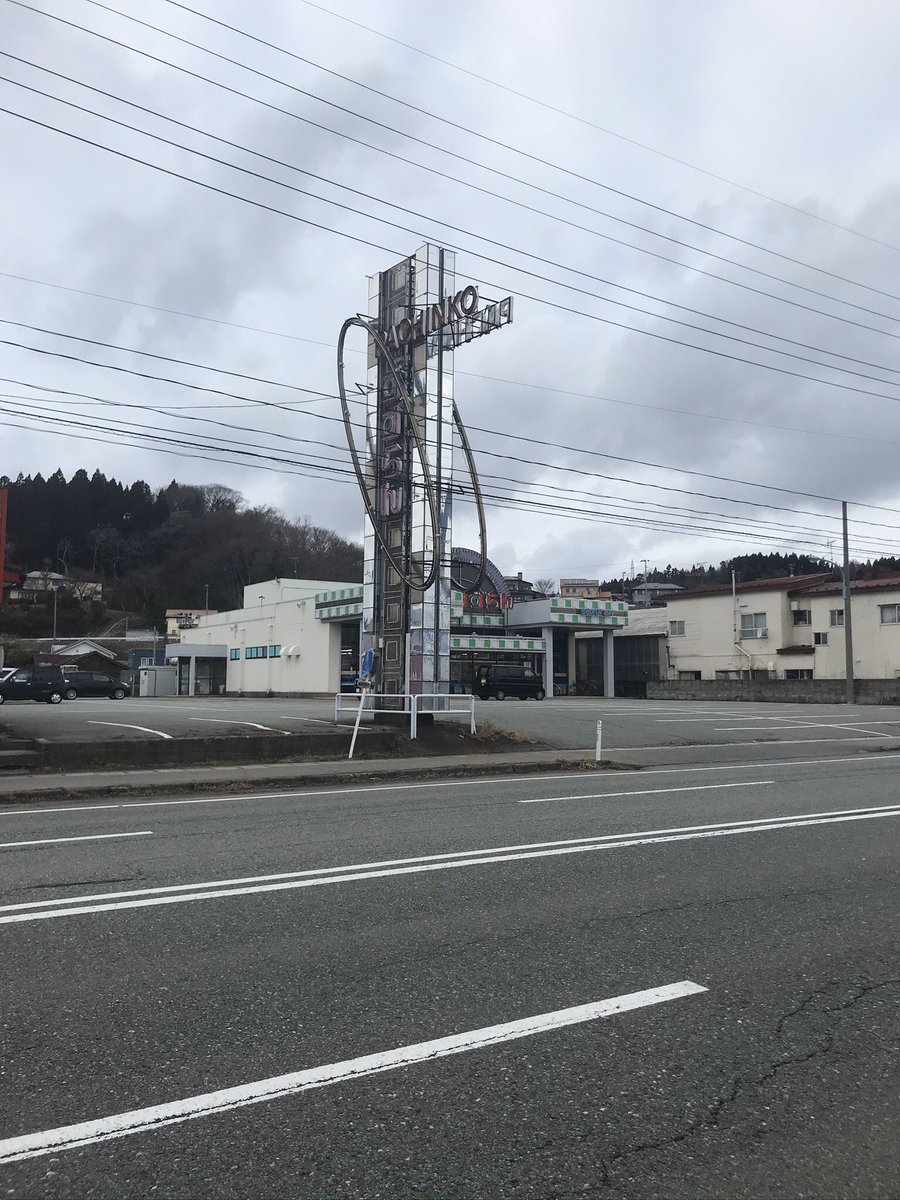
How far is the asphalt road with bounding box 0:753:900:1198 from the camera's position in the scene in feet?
10.4

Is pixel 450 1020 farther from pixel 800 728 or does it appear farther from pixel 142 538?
pixel 142 538

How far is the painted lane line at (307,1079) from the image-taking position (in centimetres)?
324

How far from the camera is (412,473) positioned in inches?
885

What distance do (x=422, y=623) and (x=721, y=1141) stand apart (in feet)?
62.5

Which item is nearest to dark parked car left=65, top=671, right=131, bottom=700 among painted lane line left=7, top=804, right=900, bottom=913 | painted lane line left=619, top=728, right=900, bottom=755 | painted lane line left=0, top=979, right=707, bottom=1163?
painted lane line left=619, top=728, right=900, bottom=755

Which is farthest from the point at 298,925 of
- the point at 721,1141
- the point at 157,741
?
the point at 157,741

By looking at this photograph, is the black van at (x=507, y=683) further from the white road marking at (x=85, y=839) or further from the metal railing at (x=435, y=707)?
the white road marking at (x=85, y=839)

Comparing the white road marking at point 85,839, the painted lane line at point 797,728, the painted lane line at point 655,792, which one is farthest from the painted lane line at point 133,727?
the painted lane line at point 797,728

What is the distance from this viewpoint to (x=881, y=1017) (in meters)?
4.48

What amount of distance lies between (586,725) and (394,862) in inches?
748

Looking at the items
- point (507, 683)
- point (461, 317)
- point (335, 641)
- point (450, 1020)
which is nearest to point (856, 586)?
point (507, 683)

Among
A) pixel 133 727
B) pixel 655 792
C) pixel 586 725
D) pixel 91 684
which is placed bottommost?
pixel 655 792

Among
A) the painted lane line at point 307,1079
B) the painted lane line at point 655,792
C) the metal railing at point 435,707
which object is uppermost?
the metal railing at point 435,707

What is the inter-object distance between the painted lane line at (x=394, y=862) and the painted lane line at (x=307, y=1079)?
10.2 ft
